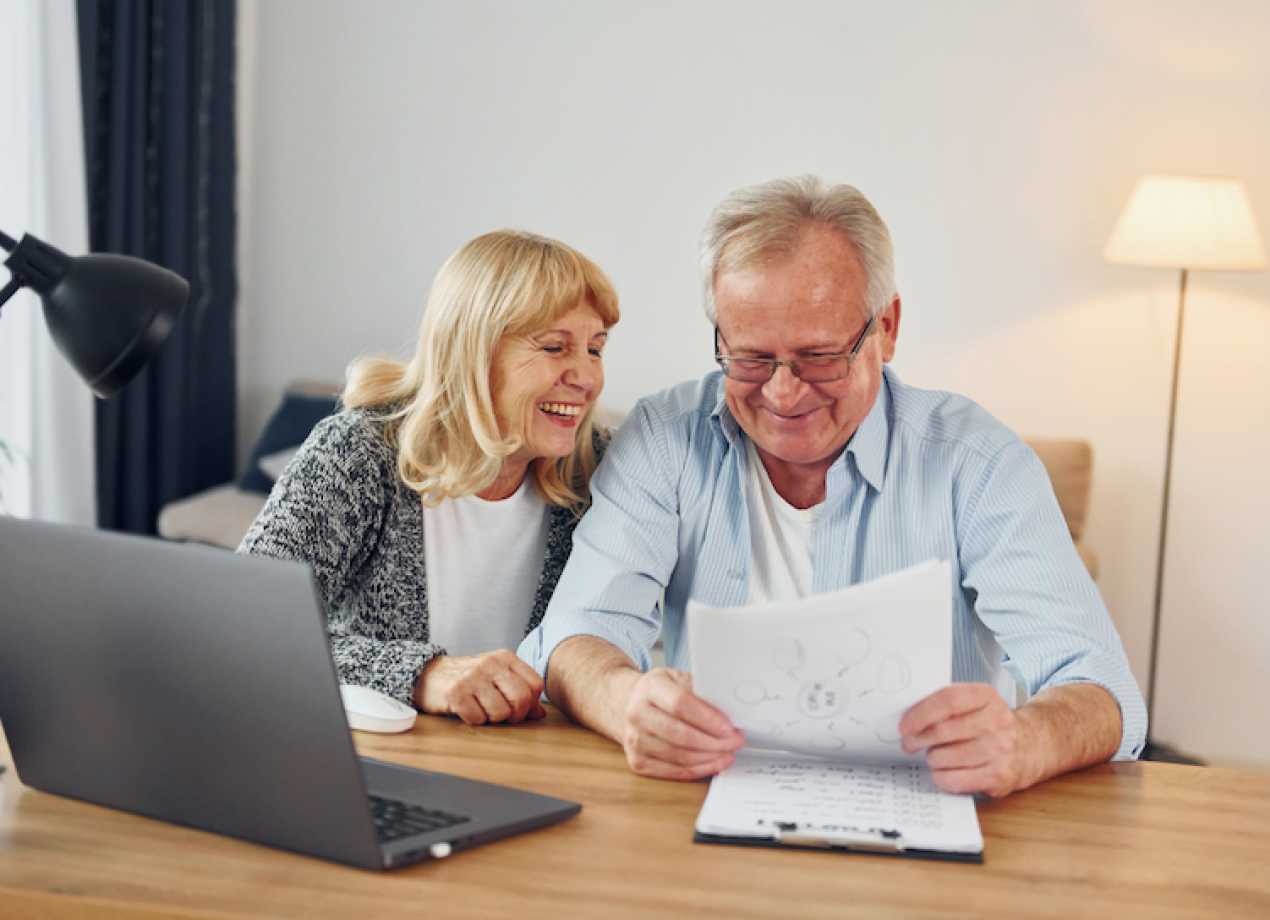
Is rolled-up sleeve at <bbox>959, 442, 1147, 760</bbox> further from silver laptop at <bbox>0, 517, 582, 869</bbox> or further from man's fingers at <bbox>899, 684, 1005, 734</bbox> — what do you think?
silver laptop at <bbox>0, 517, 582, 869</bbox>

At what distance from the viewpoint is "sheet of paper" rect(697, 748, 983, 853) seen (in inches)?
35.0

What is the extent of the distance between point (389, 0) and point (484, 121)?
0.50 metres

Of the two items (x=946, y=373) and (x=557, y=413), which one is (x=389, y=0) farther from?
(x=557, y=413)

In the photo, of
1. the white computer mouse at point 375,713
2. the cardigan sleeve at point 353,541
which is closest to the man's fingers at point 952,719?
the white computer mouse at point 375,713

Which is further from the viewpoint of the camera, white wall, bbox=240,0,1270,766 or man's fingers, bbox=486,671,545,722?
white wall, bbox=240,0,1270,766

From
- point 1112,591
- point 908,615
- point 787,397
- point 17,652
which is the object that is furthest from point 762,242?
point 1112,591

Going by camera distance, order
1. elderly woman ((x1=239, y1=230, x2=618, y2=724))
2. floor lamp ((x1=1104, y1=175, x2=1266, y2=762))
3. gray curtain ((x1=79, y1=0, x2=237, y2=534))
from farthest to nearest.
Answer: gray curtain ((x1=79, y1=0, x2=237, y2=534)) → floor lamp ((x1=1104, y1=175, x2=1266, y2=762)) → elderly woman ((x1=239, y1=230, x2=618, y2=724))

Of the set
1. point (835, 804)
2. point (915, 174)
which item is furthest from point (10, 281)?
point (915, 174)

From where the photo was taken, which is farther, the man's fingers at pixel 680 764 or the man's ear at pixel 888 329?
the man's ear at pixel 888 329

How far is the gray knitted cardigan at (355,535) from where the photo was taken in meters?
1.42

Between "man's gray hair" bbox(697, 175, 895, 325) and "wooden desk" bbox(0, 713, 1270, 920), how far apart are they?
651mm

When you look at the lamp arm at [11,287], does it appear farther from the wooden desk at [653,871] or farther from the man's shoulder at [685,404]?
the man's shoulder at [685,404]

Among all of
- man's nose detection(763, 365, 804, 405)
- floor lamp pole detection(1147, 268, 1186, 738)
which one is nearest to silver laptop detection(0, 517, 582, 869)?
man's nose detection(763, 365, 804, 405)

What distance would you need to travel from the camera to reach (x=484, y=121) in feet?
12.4
